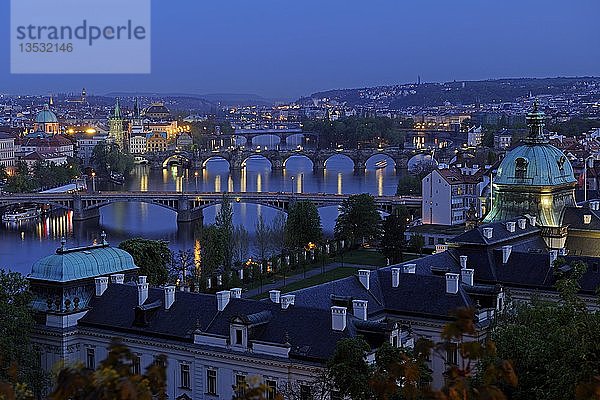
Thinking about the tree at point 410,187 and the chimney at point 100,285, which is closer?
the chimney at point 100,285

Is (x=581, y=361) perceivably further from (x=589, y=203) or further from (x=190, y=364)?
(x=589, y=203)

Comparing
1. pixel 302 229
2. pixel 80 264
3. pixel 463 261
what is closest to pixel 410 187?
pixel 302 229

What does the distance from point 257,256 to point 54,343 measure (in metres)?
20.3

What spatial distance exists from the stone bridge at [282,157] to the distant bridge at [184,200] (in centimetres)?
3017

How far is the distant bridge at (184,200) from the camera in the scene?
50.2 meters

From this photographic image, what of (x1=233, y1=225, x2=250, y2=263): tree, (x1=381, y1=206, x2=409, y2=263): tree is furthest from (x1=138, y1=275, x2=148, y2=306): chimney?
(x1=233, y1=225, x2=250, y2=263): tree

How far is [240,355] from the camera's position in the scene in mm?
15797

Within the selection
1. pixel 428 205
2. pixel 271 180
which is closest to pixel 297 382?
pixel 428 205

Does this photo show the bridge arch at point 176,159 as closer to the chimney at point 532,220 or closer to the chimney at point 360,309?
the chimney at point 532,220

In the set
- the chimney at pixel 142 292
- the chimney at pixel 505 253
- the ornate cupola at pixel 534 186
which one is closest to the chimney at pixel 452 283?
the chimney at pixel 505 253

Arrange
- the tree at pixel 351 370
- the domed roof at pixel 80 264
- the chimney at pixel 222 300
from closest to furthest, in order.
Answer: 1. the tree at pixel 351 370
2. the chimney at pixel 222 300
3. the domed roof at pixel 80 264

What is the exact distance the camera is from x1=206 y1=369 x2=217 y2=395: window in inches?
637

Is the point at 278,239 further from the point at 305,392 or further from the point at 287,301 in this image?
the point at 305,392

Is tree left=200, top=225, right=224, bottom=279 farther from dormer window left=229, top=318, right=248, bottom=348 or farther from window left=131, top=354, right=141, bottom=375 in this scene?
dormer window left=229, top=318, right=248, bottom=348
